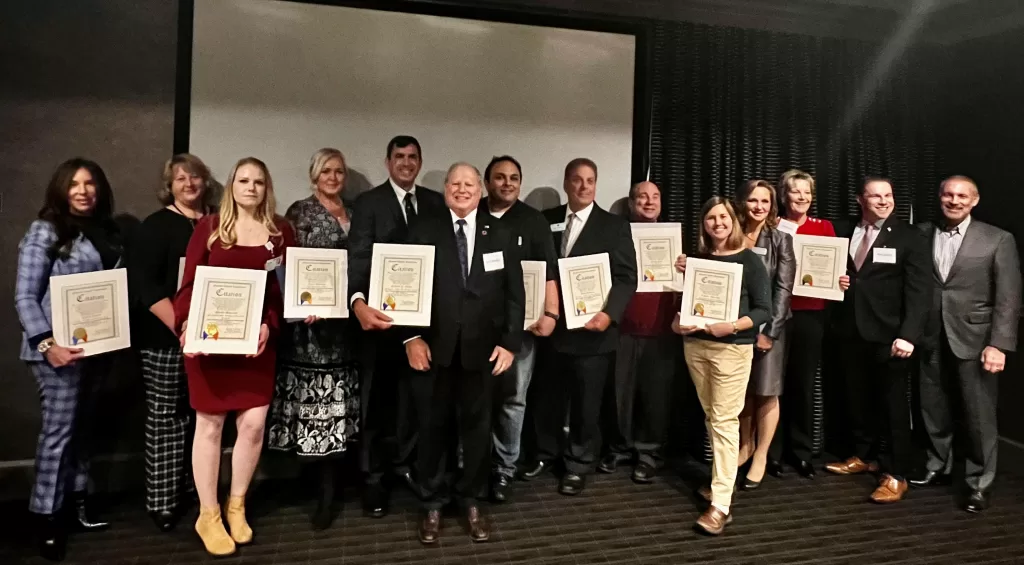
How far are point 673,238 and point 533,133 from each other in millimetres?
1139

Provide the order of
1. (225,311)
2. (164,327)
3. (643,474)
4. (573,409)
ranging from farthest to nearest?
(643,474) → (573,409) → (164,327) → (225,311)

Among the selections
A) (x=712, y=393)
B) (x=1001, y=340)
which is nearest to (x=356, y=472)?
(x=712, y=393)

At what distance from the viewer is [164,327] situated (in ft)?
8.63

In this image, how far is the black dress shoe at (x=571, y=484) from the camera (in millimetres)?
3121

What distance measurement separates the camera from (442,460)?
2645 mm

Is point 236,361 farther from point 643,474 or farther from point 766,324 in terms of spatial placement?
point 766,324

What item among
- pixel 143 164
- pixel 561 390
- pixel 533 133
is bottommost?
pixel 561 390

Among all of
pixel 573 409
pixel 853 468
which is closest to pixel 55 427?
pixel 573 409

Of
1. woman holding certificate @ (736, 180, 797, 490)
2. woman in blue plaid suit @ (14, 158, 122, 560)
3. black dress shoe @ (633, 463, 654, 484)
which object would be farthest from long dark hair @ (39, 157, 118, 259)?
woman holding certificate @ (736, 180, 797, 490)

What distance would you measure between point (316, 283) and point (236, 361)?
18.0 inches

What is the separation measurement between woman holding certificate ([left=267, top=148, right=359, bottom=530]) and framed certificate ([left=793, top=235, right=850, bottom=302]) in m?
2.36

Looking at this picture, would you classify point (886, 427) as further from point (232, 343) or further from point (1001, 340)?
point (232, 343)

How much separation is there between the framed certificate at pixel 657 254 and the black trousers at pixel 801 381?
2.49ft

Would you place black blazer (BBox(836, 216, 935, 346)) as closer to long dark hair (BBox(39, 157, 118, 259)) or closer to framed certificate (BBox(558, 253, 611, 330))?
framed certificate (BBox(558, 253, 611, 330))
